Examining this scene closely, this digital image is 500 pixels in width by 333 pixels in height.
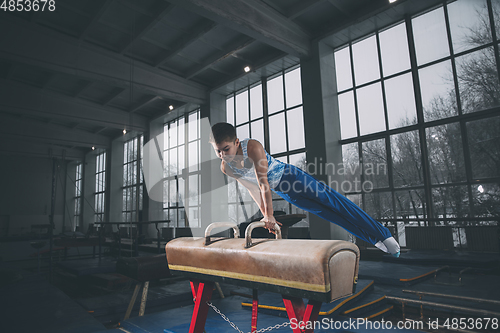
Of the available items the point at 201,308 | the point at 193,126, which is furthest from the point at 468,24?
the point at 193,126

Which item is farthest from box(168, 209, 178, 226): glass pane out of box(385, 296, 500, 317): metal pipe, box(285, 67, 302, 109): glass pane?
box(385, 296, 500, 317): metal pipe

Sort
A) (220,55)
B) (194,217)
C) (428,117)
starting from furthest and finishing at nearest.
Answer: (194,217), (220,55), (428,117)

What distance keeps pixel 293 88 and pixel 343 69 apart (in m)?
1.69

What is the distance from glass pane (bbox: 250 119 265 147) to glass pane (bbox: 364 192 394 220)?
406 cm

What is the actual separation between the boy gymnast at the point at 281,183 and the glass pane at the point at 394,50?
615cm

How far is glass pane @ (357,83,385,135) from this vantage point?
750cm

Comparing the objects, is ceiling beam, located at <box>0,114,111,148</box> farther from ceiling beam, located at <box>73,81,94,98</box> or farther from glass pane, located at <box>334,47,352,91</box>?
glass pane, located at <box>334,47,352,91</box>

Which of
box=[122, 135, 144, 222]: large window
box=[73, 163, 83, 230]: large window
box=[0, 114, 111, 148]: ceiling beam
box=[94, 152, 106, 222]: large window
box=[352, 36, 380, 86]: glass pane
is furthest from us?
box=[94, 152, 106, 222]: large window

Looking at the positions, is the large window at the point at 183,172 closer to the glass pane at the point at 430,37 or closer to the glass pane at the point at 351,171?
the glass pane at the point at 351,171

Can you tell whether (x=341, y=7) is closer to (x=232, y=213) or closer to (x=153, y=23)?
(x=153, y=23)

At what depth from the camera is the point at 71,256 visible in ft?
32.2

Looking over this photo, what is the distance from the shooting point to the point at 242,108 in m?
11.1

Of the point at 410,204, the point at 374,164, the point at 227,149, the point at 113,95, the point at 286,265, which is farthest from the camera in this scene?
the point at 113,95

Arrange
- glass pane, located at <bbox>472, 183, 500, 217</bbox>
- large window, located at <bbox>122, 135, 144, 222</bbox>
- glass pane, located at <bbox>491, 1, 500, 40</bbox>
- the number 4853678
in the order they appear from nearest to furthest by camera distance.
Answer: glass pane, located at <bbox>472, 183, 500, 217</bbox> < glass pane, located at <bbox>491, 1, 500, 40</bbox> < the number 4853678 < large window, located at <bbox>122, 135, 144, 222</bbox>
